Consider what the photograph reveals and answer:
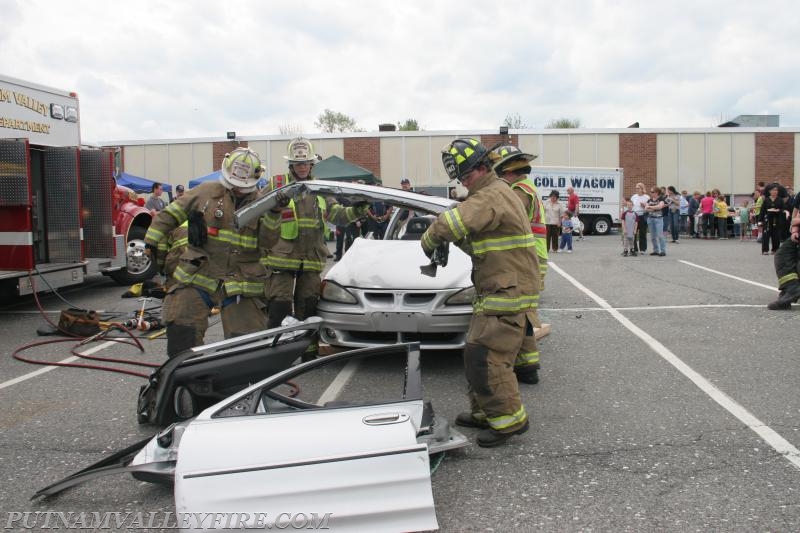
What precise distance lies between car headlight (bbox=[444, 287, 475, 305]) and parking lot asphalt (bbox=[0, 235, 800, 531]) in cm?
60

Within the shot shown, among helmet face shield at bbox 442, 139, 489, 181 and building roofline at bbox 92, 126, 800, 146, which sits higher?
building roofline at bbox 92, 126, 800, 146

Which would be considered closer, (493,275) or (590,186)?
(493,275)

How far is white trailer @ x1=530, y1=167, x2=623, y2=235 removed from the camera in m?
25.8

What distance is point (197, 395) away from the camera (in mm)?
3842

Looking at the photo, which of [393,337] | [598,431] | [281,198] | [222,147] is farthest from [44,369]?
[222,147]

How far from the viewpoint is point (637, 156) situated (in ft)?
102

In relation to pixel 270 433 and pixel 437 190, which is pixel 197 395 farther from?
pixel 437 190

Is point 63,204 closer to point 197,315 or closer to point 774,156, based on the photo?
point 197,315

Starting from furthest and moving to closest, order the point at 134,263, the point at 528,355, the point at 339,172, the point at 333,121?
the point at 333,121
the point at 339,172
the point at 134,263
the point at 528,355

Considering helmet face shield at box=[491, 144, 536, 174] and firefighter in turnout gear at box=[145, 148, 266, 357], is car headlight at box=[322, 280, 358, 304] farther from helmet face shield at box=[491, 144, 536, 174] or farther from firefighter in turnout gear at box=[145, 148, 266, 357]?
helmet face shield at box=[491, 144, 536, 174]

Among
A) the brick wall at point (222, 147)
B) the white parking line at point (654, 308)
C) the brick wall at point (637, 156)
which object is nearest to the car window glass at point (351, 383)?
the white parking line at point (654, 308)

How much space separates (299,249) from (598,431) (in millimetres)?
2940

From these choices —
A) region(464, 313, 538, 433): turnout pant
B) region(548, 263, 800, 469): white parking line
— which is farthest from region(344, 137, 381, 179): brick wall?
region(464, 313, 538, 433): turnout pant

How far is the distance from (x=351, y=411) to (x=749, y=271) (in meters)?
11.3
